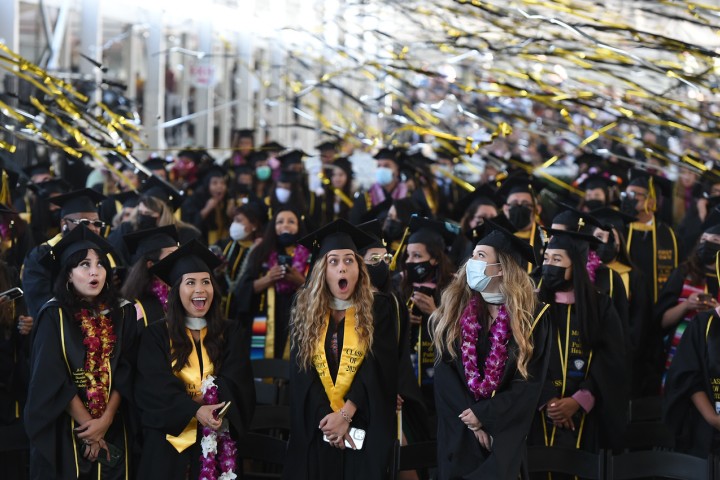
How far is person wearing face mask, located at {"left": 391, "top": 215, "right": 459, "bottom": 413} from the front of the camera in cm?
750

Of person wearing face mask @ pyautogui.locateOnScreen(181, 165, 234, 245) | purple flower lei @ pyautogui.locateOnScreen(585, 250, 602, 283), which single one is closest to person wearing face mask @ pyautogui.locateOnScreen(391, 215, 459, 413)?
purple flower lei @ pyautogui.locateOnScreen(585, 250, 602, 283)

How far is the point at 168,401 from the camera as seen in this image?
239 inches

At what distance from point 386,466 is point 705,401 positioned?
181cm

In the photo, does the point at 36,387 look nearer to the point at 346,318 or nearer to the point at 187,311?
the point at 187,311

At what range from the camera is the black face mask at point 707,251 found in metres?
7.90

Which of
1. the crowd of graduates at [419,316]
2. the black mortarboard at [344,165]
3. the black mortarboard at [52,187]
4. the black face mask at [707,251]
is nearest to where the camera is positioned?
the crowd of graduates at [419,316]

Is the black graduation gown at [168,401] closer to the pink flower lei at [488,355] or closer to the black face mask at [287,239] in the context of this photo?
the pink flower lei at [488,355]

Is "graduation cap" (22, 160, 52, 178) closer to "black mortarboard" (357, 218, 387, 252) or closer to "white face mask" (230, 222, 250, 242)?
"white face mask" (230, 222, 250, 242)

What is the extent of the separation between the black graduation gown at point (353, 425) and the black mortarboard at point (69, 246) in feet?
4.26

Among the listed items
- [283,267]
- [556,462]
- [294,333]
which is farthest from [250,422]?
[283,267]

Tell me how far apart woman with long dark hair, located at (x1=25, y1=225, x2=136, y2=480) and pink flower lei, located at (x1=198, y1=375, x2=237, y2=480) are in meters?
0.41

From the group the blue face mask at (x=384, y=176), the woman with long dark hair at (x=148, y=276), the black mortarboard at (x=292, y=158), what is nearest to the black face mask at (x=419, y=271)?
the woman with long dark hair at (x=148, y=276)

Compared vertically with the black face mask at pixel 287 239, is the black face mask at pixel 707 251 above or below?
above

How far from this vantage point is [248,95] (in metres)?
24.2
